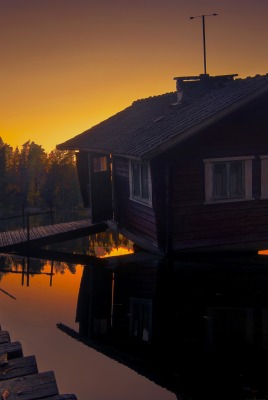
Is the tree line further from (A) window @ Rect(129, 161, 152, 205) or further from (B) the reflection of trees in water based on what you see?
(A) window @ Rect(129, 161, 152, 205)

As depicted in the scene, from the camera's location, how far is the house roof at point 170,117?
564 inches

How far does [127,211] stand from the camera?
61.9 feet

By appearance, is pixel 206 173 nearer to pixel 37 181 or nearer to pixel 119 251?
pixel 119 251

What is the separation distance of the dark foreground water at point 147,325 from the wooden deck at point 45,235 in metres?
0.86

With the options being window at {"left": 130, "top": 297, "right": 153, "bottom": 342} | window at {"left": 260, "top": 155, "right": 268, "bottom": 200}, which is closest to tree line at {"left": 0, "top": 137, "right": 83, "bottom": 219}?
window at {"left": 260, "top": 155, "right": 268, "bottom": 200}

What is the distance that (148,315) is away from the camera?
11.6m

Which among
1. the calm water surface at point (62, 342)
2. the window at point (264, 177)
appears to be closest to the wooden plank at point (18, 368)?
the calm water surface at point (62, 342)

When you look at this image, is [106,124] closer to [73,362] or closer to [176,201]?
[176,201]

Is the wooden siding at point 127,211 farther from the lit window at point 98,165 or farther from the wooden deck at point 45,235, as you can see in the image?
the lit window at point 98,165

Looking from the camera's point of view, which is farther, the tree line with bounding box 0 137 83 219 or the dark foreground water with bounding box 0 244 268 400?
the tree line with bounding box 0 137 83 219

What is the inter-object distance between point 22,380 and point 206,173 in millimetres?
9594

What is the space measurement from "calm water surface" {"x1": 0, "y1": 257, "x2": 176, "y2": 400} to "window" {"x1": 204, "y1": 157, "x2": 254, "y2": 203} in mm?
4881

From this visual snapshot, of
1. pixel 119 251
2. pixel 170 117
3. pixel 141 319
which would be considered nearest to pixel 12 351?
pixel 141 319

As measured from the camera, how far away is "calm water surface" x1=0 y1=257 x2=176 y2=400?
847 centimetres
